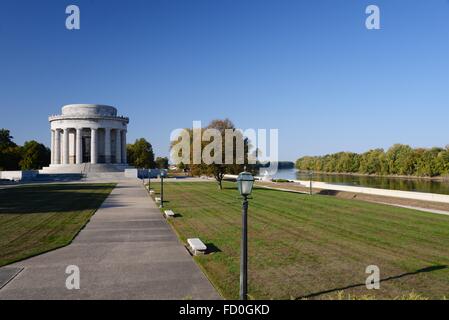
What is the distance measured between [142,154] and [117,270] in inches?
4401

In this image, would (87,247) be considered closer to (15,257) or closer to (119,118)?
(15,257)

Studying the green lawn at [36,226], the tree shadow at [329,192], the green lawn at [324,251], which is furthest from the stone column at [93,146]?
the green lawn at [324,251]

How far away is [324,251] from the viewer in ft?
45.0

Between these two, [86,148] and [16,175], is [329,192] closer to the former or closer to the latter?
[16,175]

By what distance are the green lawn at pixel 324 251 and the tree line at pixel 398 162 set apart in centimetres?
10822

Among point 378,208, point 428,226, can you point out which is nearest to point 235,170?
point 378,208

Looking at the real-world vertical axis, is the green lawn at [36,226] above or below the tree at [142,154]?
below

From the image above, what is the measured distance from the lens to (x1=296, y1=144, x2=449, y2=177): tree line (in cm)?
11931

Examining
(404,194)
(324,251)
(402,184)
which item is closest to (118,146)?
(402,184)

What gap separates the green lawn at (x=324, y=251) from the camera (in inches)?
381

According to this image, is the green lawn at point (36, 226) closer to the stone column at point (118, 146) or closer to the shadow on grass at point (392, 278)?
the shadow on grass at point (392, 278)

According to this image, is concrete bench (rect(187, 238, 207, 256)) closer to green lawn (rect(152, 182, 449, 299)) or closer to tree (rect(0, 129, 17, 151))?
green lawn (rect(152, 182, 449, 299))

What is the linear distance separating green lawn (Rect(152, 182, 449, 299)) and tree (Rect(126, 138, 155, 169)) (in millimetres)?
96818

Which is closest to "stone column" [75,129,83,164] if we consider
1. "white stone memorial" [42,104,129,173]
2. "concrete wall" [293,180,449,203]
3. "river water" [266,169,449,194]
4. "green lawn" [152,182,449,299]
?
"white stone memorial" [42,104,129,173]
